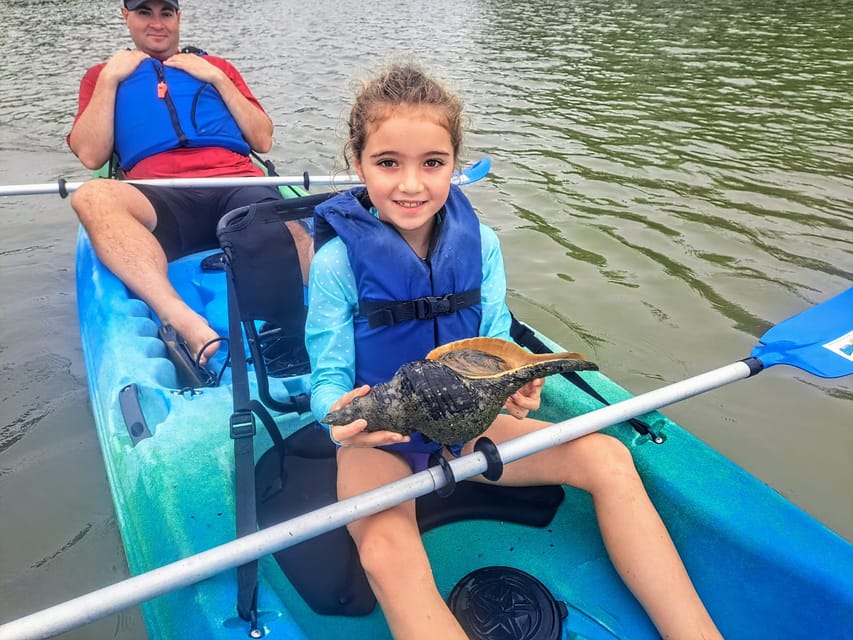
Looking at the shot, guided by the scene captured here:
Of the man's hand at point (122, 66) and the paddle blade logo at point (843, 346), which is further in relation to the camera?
the man's hand at point (122, 66)

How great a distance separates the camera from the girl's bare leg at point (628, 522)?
1.54 m

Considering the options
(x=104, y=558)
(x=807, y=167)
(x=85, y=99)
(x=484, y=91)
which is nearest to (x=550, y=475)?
(x=104, y=558)

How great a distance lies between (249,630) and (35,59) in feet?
40.0

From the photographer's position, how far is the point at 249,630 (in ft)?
4.77

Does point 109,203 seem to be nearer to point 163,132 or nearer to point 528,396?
point 163,132

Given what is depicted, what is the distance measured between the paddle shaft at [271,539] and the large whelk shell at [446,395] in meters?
0.11

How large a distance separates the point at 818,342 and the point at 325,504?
5.42 feet

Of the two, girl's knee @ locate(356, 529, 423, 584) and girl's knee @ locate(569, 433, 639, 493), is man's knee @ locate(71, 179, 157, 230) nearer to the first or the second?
girl's knee @ locate(356, 529, 423, 584)

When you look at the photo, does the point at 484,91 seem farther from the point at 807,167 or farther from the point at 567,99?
the point at 807,167

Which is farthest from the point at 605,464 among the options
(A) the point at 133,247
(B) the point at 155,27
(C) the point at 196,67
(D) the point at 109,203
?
(B) the point at 155,27

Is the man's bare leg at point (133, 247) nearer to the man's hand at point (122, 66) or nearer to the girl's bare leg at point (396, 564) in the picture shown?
the man's hand at point (122, 66)

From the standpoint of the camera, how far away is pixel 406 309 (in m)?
1.78

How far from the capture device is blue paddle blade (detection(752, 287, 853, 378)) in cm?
207

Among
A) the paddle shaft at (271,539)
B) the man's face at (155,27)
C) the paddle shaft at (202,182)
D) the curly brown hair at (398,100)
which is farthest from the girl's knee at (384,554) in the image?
the man's face at (155,27)
